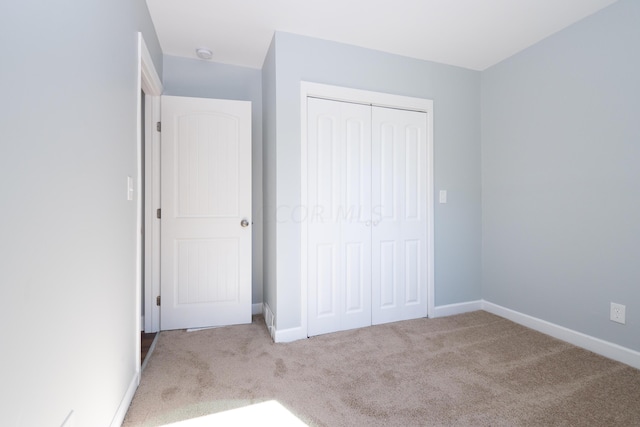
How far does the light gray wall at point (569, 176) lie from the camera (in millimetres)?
1968

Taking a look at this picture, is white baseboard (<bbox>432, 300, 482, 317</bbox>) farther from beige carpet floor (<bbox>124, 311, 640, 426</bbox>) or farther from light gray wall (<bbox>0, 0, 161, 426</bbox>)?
light gray wall (<bbox>0, 0, 161, 426</bbox>)

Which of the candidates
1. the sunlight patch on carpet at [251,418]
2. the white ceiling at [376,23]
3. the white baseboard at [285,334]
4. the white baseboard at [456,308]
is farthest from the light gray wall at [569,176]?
the sunlight patch on carpet at [251,418]

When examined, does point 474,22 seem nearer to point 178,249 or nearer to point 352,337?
point 352,337

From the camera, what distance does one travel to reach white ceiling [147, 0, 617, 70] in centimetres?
204

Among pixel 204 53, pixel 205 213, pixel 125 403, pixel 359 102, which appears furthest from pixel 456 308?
pixel 204 53

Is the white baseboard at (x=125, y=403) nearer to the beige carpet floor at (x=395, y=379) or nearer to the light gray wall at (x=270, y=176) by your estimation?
the beige carpet floor at (x=395, y=379)

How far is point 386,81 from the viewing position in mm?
2662

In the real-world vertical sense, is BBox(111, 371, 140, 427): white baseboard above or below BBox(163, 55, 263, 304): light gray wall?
below

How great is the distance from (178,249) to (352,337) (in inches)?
68.4

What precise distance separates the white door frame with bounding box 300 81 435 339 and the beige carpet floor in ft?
1.38

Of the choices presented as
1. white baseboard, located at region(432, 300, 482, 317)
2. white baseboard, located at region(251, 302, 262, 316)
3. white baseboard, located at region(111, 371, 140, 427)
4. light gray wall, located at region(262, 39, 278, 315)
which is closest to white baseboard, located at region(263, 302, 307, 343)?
light gray wall, located at region(262, 39, 278, 315)

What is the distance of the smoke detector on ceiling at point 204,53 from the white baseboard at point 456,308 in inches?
130

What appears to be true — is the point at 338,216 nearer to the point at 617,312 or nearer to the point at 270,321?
the point at 270,321

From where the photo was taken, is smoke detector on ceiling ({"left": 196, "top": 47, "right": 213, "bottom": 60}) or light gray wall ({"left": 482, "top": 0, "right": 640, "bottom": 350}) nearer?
light gray wall ({"left": 482, "top": 0, "right": 640, "bottom": 350})
